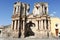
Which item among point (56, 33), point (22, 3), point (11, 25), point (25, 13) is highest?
point (22, 3)

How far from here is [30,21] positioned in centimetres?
4166

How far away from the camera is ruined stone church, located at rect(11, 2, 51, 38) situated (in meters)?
39.3

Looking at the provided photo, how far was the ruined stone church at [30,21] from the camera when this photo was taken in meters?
39.3

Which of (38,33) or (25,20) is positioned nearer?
(38,33)

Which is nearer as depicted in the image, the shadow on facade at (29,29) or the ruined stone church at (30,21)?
the ruined stone church at (30,21)

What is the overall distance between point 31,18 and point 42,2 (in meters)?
5.77

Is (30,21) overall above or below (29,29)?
above

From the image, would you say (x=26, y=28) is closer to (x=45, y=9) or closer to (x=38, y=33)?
(x=38, y=33)

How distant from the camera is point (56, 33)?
140ft

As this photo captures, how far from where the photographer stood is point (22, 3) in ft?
141

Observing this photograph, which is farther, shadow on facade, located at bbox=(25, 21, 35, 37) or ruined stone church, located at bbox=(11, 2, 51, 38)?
shadow on facade, located at bbox=(25, 21, 35, 37)

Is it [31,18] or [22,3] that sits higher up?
[22,3]

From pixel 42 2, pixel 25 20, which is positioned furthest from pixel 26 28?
pixel 42 2

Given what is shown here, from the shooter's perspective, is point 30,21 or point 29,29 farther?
point 29,29
